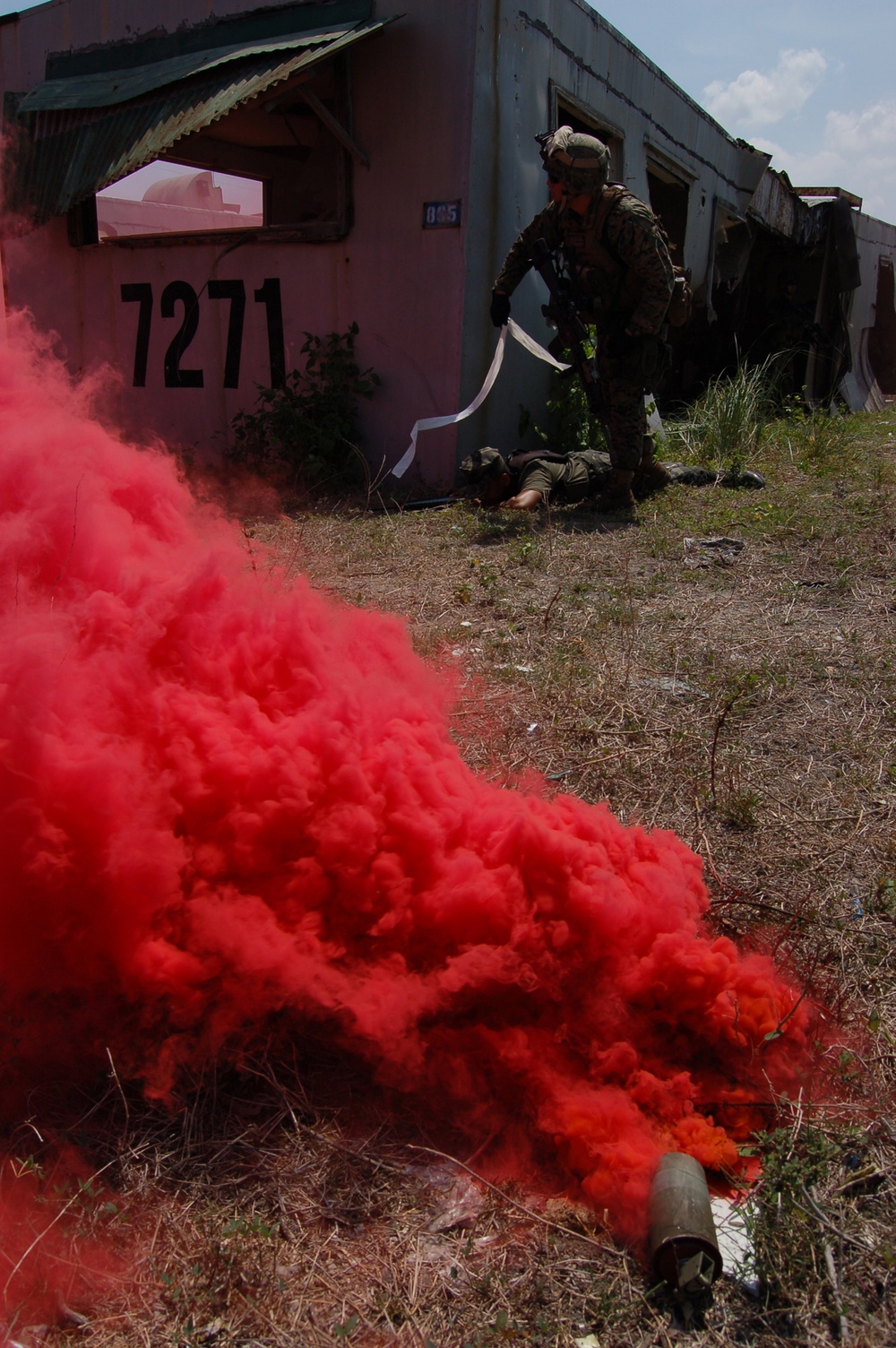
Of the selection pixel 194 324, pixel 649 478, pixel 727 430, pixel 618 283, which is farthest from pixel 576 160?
pixel 194 324

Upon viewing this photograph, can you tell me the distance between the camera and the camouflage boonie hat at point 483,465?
219 inches

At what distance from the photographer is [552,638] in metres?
3.61

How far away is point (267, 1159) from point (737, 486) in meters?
5.80

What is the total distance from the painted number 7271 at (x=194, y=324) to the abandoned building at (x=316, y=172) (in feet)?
0.06

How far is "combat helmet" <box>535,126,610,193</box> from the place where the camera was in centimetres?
498

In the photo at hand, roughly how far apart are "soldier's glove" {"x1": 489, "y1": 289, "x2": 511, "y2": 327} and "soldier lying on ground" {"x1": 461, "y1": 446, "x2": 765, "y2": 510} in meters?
0.78

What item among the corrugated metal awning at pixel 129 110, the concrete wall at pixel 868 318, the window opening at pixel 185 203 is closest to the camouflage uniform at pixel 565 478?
the corrugated metal awning at pixel 129 110

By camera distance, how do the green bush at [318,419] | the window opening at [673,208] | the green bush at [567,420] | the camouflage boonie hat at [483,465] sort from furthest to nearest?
1. the window opening at [673,208]
2. the green bush at [567,420]
3. the green bush at [318,419]
4. the camouflage boonie hat at [483,465]

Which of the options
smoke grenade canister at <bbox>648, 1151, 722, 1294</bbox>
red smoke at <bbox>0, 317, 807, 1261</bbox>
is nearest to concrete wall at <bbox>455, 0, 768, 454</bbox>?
red smoke at <bbox>0, 317, 807, 1261</bbox>

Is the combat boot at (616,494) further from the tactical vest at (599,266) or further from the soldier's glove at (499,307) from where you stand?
the soldier's glove at (499,307)

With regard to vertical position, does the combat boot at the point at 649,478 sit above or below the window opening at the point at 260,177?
below

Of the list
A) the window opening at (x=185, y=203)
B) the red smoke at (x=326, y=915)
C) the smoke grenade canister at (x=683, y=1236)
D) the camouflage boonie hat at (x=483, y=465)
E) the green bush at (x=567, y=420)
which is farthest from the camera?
the window opening at (x=185, y=203)

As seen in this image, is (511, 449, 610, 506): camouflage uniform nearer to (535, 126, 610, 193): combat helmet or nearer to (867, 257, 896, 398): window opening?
(535, 126, 610, 193): combat helmet

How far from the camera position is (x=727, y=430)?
7.29 m
